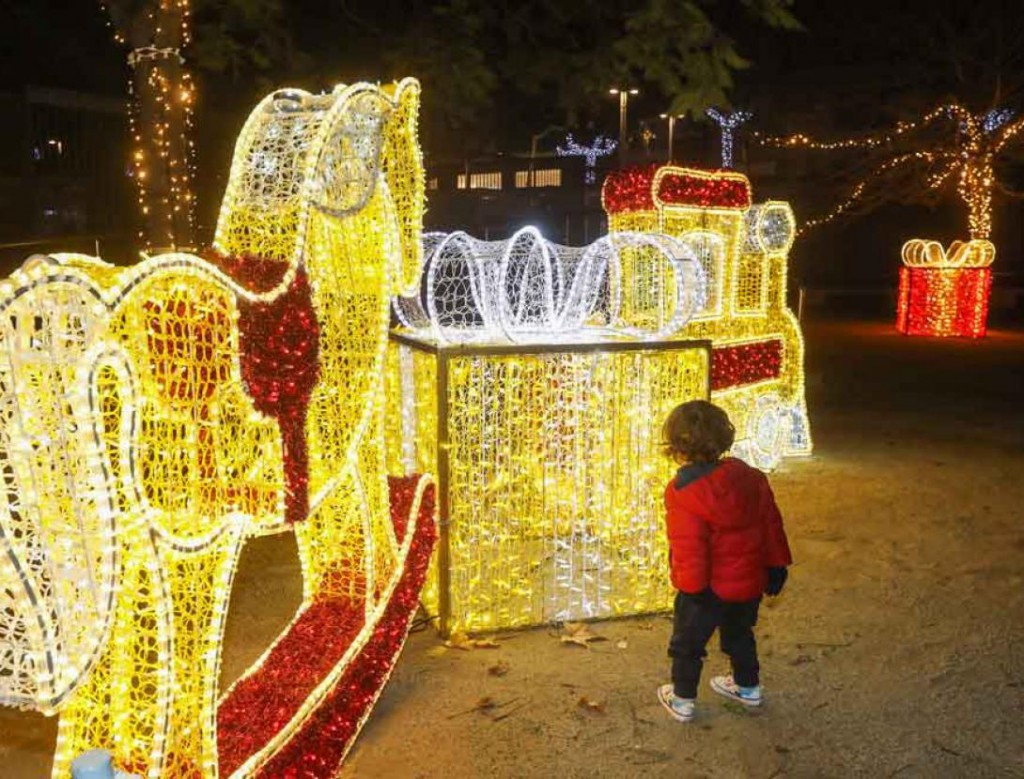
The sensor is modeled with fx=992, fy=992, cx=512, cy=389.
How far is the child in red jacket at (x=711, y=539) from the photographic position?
3891 mm

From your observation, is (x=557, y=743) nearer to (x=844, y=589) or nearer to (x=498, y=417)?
(x=498, y=417)

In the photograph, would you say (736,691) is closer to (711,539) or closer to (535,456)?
(711,539)

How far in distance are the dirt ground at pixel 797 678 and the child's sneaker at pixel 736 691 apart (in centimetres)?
5

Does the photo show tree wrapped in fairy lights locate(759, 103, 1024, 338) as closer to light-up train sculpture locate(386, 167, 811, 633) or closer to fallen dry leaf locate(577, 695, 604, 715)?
light-up train sculpture locate(386, 167, 811, 633)

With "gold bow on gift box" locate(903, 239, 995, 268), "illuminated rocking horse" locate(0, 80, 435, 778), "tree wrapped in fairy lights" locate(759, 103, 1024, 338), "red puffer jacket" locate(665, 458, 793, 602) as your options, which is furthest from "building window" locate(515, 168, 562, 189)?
"red puffer jacket" locate(665, 458, 793, 602)

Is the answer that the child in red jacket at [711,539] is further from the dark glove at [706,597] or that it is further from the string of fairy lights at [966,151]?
the string of fairy lights at [966,151]

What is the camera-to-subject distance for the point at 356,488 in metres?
3.87

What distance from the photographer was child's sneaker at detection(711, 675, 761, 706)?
4203 millimetres

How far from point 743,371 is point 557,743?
15.6 ft

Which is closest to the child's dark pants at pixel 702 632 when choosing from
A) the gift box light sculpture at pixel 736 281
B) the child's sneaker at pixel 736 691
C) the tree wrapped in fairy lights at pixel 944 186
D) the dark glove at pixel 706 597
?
the dark glove at pixel 706 597

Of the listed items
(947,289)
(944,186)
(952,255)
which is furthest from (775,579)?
(944,186)

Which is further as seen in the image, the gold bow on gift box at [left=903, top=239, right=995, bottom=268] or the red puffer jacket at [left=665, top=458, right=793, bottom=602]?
the gold bow on gift box at [left=903, top=239, right=995, bottom=268]

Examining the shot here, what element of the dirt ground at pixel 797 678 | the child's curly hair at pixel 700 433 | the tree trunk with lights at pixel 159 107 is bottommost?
the dirt ground at pixel 797 678

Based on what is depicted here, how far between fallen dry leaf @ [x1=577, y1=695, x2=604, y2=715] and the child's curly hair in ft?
3.68
